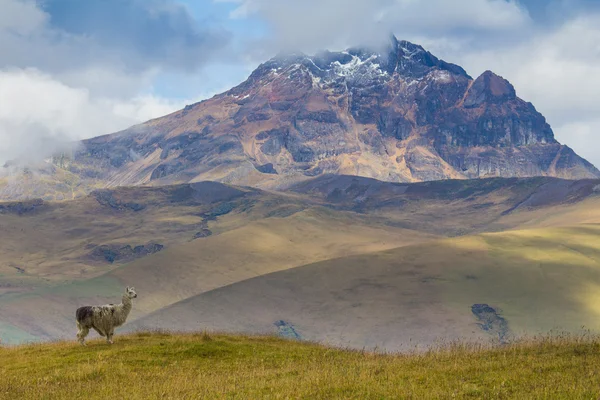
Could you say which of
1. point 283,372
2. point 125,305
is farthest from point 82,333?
point 283,372

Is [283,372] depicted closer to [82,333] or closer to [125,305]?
[125,305]

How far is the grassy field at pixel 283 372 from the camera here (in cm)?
1725

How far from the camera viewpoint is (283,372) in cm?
2177

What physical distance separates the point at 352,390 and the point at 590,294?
183 metres

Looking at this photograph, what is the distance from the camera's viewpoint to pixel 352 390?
17.6 metres

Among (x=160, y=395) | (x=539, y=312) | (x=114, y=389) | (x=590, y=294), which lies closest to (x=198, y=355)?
(x=114, y=389)

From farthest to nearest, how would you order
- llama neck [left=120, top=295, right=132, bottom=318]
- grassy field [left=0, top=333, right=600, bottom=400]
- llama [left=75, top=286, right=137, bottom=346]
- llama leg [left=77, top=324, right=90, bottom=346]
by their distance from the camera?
llama neck [left=120, top=295, right=132, bottom=318], llama [left=75, top=286, right=137, bottom=346], llama leg [left=77, top=324, right=90, bottom=346], grassy field [left=0, top=333, right=600, bottom=400]

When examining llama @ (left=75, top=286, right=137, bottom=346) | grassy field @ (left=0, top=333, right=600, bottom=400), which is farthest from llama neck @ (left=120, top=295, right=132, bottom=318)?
grassy field @ (left=0, top=333, right=600, bottom=400)

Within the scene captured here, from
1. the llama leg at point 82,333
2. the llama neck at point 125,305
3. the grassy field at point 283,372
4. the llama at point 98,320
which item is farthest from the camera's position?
the llama neck at point 125,305

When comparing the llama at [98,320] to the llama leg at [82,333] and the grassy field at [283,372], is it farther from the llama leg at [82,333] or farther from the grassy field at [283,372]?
the grassy field at [283,372]

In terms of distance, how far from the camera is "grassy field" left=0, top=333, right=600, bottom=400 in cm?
1725

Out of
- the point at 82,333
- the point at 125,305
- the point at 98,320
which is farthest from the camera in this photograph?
the point at 125,305

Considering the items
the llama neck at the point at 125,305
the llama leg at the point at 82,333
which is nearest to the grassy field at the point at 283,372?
the llama leg at the point at 82,333

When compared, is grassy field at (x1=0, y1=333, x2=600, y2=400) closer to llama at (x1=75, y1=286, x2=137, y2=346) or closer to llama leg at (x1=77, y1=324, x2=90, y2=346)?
llama leg at (x1=77, y1=324, x2=90, y2=346)
